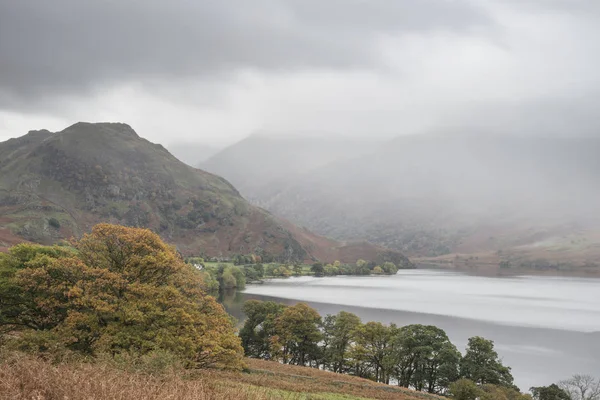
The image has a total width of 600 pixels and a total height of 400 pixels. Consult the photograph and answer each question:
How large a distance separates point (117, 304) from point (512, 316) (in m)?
104

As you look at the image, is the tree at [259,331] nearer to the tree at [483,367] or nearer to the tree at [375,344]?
the tree at [375,344]

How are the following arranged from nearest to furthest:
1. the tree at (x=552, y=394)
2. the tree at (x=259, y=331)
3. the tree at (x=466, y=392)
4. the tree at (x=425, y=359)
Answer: the tree at (x=466, y=392)
the tree at (x=552, y=394)
the tree at (x=425, y=359)
the tree at (x=259, y=331)

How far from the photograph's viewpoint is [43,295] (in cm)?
3112

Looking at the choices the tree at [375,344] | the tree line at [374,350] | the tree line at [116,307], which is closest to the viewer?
the tree line at [116,307]

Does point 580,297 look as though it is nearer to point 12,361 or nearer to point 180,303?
point 180,303

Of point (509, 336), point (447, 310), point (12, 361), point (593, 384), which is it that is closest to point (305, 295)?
point (447, 310)

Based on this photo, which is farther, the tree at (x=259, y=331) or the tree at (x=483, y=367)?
the tree at (x=259, y=331)

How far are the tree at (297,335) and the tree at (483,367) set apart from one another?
22.2 meters

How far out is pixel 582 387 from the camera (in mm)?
52719

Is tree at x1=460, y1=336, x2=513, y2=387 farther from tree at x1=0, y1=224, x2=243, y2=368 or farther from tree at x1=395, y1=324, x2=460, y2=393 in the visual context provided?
tree at x1=0, y1=224, x2=243, y2=368

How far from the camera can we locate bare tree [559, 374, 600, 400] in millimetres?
50562

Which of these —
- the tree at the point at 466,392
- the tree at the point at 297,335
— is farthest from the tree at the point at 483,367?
the tree at the point at 297,335

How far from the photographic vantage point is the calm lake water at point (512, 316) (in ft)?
222

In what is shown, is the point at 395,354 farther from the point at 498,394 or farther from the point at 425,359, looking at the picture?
the point at 498,394
